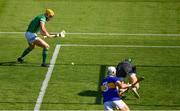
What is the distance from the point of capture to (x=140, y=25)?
28.1m

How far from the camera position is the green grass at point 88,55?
18781mm

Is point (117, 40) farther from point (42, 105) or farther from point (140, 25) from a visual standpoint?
point (42, 105)

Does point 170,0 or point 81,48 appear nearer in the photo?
point 81,48

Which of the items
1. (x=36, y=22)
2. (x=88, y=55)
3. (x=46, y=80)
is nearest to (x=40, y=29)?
(x=36, y=22)

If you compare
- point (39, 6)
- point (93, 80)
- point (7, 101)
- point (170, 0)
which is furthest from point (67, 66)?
point (170, 0)

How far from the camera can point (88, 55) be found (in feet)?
77.1

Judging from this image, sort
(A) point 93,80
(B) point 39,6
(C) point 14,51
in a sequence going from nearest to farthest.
Result: (A) point 93,80 → (C) point 14,51 → (B) point 39,6

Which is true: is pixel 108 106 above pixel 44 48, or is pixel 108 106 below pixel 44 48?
below

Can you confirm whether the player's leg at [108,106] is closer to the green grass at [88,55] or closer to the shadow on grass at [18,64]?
the green grass at [88,55]

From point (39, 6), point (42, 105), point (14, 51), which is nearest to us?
point (42, 105)

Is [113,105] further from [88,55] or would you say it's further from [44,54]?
[88,55]

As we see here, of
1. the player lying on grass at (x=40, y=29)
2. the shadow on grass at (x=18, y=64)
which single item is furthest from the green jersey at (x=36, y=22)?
the shadow on grass at (x=18, y=64)

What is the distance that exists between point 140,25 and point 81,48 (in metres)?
4.57

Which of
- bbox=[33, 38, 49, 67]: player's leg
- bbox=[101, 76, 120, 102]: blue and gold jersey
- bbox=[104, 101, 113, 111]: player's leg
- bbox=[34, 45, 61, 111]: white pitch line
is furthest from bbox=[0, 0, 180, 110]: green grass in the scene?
bbox=[101, 76, 120, 102]: blue and gold jersey
